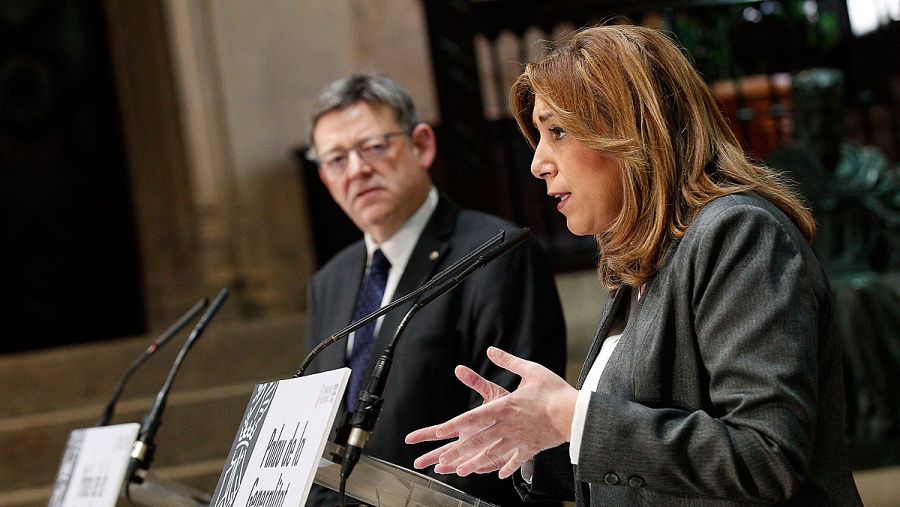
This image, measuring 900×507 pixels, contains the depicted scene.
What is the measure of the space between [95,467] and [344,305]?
2.29ft

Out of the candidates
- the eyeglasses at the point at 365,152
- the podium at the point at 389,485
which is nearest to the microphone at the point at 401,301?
the podium at the point at 389,485

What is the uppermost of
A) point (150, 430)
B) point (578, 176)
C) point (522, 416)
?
point (578, 176)

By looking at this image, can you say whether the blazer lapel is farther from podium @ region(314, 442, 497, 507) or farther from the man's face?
the man's face

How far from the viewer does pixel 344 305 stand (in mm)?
2711

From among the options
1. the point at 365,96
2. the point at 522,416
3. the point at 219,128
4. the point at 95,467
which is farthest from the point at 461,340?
the point at 219,128

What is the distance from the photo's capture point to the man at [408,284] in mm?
2371

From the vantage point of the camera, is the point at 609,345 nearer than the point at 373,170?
Yes

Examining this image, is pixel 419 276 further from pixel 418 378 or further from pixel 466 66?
pixel 466 66

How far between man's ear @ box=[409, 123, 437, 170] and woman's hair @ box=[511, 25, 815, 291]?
3.92 feet

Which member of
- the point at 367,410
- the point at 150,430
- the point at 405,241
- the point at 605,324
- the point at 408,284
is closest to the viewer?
the point at 367,410

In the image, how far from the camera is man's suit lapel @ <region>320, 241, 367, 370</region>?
8.42 feet

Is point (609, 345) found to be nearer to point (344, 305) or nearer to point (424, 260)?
point (424, 260)

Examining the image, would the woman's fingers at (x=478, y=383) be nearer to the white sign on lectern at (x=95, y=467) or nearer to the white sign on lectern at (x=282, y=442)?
the white sign on lectern at (x=282, y=442)

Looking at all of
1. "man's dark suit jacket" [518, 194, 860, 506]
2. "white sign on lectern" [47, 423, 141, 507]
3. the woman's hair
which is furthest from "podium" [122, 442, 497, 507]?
"white sign on lectern" [47, 423, 141, 507]
